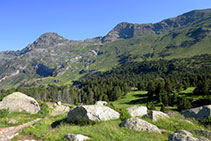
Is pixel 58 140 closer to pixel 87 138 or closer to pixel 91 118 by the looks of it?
pixel 87 138

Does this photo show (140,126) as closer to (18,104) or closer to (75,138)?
(75,138)

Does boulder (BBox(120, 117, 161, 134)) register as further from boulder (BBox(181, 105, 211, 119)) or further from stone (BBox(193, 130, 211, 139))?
boulder (BBox(181, 105, 211, 119))

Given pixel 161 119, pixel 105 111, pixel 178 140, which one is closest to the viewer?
pixel 178 140

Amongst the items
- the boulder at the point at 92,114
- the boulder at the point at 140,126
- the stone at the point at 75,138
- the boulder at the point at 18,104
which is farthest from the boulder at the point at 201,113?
the boulder at the point at 18,104

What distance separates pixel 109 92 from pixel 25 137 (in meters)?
119

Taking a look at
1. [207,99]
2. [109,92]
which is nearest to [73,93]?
[109,92]

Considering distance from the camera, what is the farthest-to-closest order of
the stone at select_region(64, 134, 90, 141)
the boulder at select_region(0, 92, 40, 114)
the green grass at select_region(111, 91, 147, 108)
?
1. the green grass at select_region(111, 91, 147, 108)
2. the boulder at select_region(0, 92, 40, 114)
3. the stone at select_region(64, 134, 90, 141)

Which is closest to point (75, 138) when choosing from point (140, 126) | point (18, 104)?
point (140, 126)

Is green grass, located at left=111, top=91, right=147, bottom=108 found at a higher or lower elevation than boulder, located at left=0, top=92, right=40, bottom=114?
lower

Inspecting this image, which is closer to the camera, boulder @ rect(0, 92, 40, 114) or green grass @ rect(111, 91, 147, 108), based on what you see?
boulder @ rect(0, 92, 40, 114)

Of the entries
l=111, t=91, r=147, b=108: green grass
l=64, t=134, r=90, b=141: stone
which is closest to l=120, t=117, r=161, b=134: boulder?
l=64, t=134, r=90, b=141: stone

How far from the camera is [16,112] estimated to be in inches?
1083

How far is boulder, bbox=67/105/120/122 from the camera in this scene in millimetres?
15016

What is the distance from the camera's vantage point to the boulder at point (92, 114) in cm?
1502
